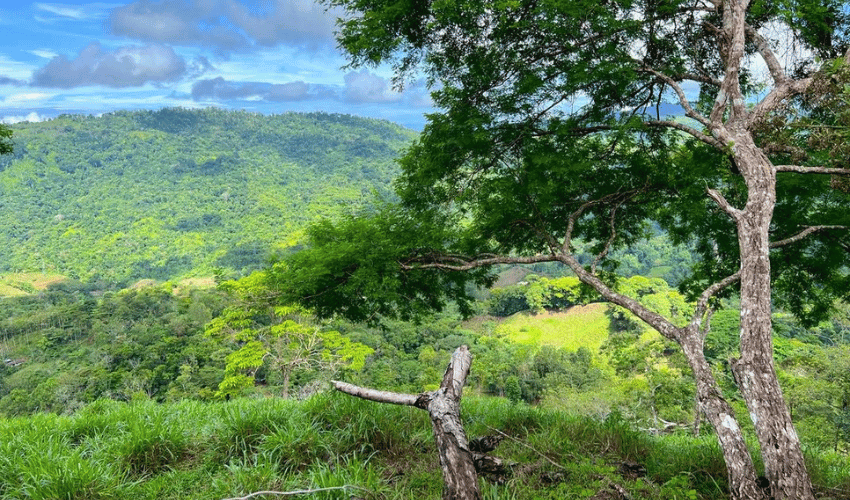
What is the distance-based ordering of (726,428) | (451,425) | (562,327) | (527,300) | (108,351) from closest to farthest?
(451,425)
(726,428)
(108,351)
(562,327)
(527,300)

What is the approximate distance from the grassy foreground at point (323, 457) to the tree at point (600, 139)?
1.29 meters

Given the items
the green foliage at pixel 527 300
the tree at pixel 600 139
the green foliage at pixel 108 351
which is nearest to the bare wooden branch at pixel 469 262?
the tree at pixel 600 139

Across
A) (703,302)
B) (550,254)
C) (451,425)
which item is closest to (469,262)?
(550,254)

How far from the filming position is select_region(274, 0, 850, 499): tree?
523 centimetres

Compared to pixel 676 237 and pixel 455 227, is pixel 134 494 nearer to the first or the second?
pixel 455 227

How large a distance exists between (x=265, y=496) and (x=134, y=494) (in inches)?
36.3

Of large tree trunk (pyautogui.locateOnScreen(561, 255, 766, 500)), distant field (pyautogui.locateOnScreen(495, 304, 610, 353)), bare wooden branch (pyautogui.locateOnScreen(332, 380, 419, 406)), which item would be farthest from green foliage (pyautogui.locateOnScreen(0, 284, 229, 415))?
distant field (pyautogui.locateOnScreen(495, 304, 610, 353))

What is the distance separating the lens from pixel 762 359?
→ 11.6ft

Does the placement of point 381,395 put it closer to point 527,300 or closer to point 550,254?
point 550,254

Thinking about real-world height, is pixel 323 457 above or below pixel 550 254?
below

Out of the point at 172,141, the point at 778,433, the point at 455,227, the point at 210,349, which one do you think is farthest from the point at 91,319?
the point at 172,141

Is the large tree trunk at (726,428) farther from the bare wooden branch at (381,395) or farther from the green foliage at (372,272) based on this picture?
the green foliage at (372,272)

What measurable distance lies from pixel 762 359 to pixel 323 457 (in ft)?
10.7

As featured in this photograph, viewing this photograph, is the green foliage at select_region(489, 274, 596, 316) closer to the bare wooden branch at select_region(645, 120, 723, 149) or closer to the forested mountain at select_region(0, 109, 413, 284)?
the forested mountain at select_region(0, 109, 413, 284)
